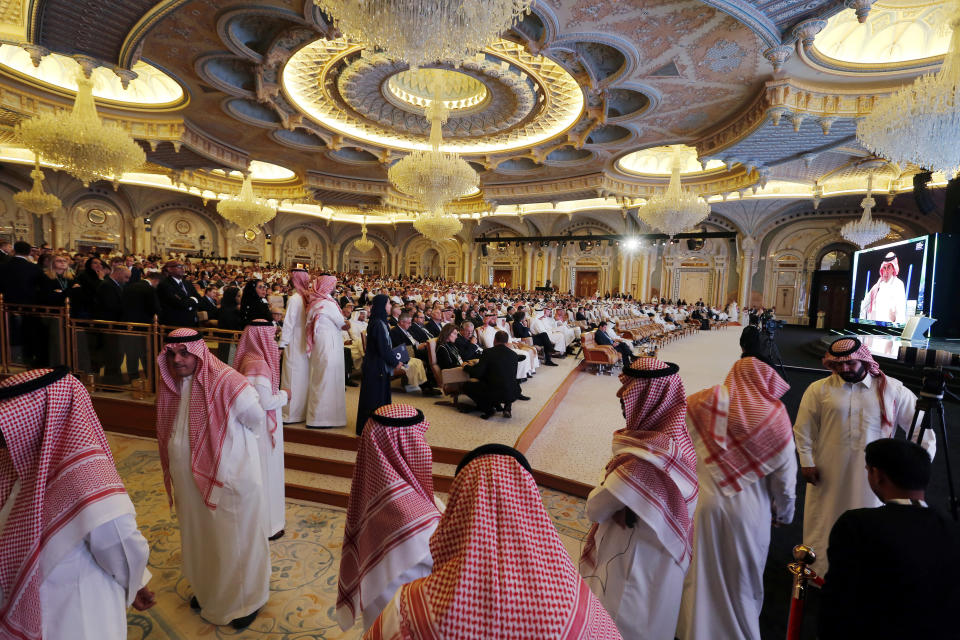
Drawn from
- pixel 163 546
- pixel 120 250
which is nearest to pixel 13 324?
pixel 163 546

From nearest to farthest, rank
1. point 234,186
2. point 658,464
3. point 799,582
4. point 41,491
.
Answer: point 41,491
point 799,582
point 658,464
point 234,186

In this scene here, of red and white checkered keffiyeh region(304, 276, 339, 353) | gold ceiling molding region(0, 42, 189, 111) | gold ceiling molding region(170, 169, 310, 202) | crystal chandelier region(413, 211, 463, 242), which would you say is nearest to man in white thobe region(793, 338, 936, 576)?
red and white checkered keffiyeh region(304, 276, 339, 353)

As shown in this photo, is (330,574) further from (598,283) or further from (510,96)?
(598,283)

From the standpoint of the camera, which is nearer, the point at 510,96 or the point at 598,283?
the point at 510,96

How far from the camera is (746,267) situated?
1927 cm

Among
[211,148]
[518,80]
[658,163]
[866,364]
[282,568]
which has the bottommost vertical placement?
[282,568]

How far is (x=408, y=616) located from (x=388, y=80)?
10.2 meters

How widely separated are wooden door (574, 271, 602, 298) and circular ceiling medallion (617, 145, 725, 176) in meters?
7.30

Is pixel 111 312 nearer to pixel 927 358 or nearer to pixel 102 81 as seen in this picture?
Answer: pixel 102 81

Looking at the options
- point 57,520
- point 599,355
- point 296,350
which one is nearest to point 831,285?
point 599,355

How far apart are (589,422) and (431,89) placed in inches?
337

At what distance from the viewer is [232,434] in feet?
6.58

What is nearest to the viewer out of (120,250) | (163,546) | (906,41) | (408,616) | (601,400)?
(408,616)

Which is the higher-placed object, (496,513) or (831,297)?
(831,297)
